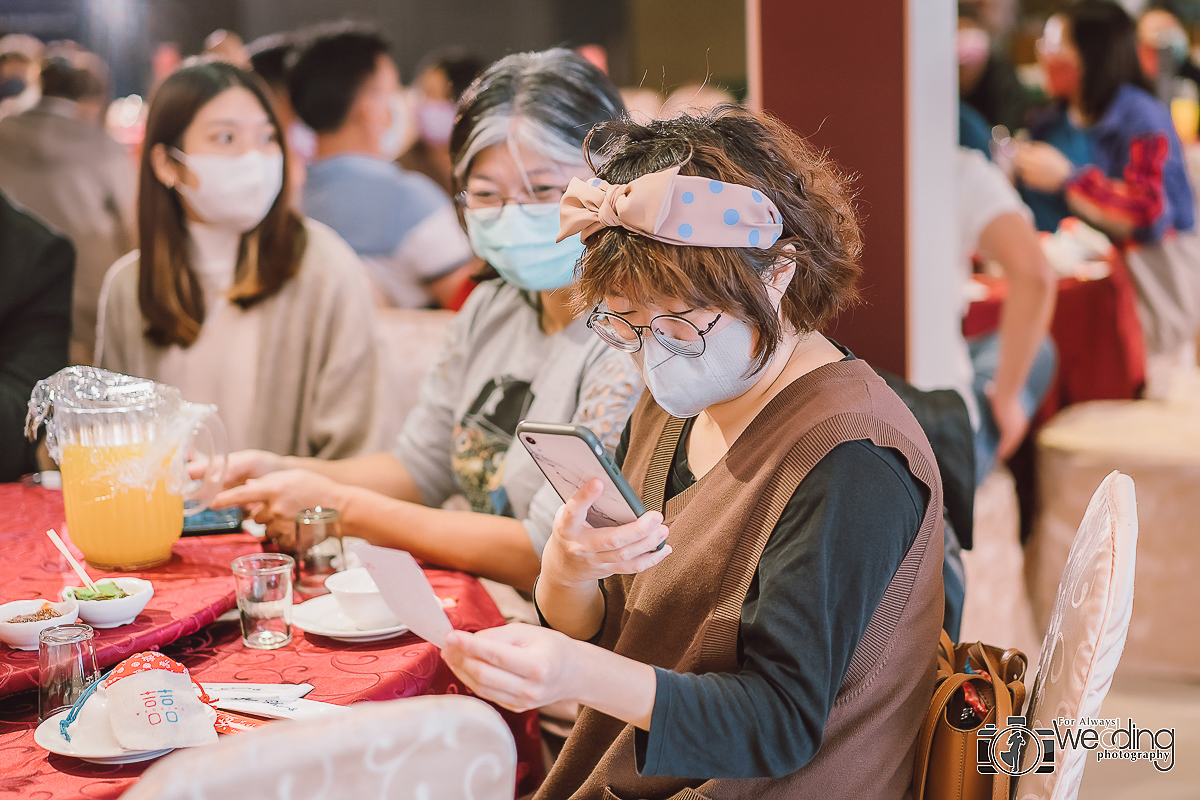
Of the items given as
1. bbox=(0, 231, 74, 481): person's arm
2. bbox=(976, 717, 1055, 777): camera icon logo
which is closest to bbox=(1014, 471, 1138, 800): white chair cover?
bbox=(976, 717, 1055, 777): camera icon logo

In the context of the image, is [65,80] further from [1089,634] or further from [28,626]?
[1089,634]

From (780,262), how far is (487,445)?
78 centimetres

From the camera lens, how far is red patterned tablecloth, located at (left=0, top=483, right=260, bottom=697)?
1.15 metres

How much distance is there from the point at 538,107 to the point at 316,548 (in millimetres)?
737

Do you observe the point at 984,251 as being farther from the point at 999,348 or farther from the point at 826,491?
the point at 826,491

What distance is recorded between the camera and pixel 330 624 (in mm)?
1273

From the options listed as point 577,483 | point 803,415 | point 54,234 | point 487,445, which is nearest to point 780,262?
point 803,415

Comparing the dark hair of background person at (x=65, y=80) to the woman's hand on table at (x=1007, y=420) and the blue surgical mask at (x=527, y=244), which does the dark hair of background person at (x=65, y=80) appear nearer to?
the blue surgical mask at (x=527, y=244)

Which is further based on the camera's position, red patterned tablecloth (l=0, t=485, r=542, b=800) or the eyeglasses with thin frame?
the eyeglasses with thin frame

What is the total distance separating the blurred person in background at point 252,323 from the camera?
213cm

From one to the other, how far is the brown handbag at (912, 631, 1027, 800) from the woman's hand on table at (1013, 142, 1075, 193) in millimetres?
3430

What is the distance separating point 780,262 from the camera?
107cm

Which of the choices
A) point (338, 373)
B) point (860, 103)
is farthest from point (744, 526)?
point (338, 373)

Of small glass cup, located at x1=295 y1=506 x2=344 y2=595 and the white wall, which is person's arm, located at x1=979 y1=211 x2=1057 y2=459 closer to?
the white wall
